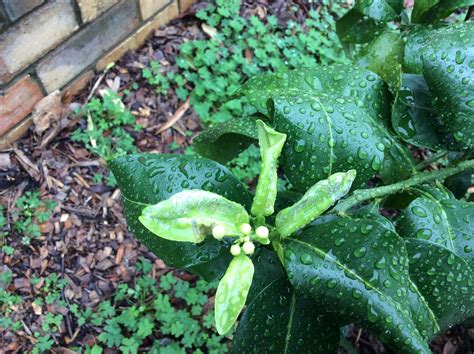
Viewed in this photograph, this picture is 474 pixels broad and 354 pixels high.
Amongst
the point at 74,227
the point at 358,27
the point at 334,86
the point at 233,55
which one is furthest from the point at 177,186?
the point at 233,55

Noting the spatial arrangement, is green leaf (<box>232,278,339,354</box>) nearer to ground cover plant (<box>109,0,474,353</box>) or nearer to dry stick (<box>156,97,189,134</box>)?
ground cover plant (<box>109,0,474,353</box>)

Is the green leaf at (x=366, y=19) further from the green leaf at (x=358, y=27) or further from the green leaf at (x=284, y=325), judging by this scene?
the green leaf at (x=284, y=325)

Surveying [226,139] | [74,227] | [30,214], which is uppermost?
[226,139]

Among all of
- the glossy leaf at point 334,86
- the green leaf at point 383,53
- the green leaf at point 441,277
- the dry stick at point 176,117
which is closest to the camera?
the green leaf at point 441,277

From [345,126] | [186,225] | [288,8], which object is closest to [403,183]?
[345,126]

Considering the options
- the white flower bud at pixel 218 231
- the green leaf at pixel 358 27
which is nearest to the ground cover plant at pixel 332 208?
the white flower bud at pixel 218 231

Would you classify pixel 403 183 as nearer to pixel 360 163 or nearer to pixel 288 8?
pixel 360 163

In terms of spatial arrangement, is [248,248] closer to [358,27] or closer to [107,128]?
[358,27]

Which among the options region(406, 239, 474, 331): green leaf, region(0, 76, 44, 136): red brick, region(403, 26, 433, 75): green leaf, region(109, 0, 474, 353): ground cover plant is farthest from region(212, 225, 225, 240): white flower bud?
region(0, 76, 44, 136): red brick
